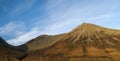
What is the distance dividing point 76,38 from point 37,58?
33.1 m

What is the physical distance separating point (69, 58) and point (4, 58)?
35.9 metres

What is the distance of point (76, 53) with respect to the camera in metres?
139

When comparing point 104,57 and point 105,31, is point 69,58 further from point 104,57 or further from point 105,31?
point 105,31

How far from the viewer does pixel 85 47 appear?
142625 millimetres

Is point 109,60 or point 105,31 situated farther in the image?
point 105,31

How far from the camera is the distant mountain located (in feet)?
441

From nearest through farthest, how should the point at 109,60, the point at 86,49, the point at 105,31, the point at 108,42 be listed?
the point at 109,60 → the point at 86,49 → the point at 108,42 → the point at 105,31

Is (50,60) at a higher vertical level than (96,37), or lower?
lower

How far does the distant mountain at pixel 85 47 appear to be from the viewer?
5290 inches

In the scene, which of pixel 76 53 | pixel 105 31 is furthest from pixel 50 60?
pixel 105 31

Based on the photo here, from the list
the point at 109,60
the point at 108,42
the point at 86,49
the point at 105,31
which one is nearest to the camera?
the point at 109,60

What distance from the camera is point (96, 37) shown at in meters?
155

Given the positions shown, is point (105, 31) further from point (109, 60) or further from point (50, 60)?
point (50, 60)

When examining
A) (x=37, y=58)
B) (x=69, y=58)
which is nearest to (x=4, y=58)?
(x=37, y=58)
